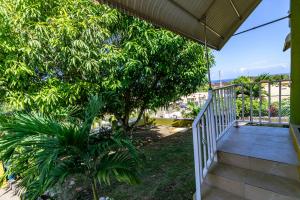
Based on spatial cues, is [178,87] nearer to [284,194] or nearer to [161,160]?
[161,160]

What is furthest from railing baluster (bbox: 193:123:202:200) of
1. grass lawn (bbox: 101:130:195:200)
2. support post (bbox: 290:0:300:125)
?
support post (bbox: 290:0:300:125)

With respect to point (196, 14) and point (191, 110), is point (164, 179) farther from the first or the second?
point (191, 110)

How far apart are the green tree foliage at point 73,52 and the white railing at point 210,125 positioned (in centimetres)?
171

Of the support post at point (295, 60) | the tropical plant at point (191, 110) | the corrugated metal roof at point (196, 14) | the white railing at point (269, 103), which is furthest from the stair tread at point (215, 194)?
the tropical plant at point (191, 110)

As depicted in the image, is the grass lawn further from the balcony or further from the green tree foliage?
the green tree foliage

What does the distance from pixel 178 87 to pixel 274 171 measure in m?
3.59

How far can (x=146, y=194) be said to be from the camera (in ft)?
10.8

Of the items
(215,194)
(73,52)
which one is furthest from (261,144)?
(73,52)

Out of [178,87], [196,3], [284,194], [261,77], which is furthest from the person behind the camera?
[261,77]

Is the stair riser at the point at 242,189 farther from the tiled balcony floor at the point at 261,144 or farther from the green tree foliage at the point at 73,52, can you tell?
the green tree foliage at the point at 73,52

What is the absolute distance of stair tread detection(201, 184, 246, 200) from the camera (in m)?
2.28

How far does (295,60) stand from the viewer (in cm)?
276

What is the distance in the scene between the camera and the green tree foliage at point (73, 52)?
3.28 m

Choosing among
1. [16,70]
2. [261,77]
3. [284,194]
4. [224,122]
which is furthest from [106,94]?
[261,77]
